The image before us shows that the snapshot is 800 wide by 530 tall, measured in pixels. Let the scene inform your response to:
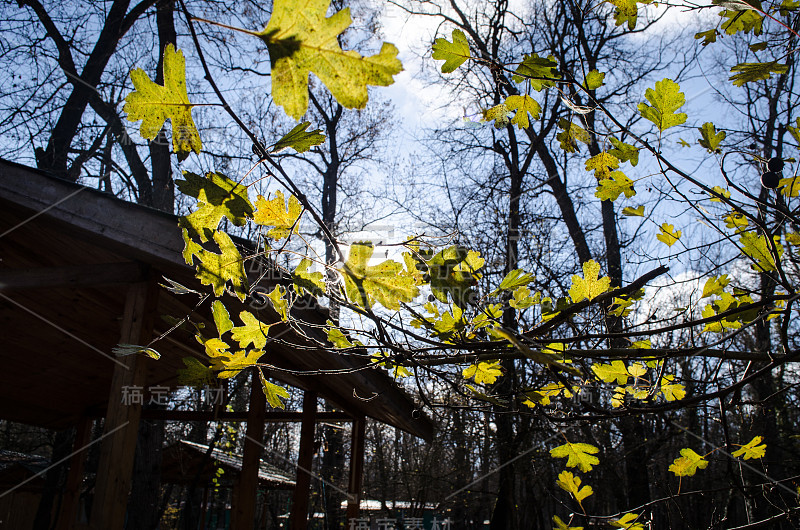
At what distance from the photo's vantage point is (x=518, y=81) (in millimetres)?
946

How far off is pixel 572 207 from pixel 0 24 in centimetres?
1035

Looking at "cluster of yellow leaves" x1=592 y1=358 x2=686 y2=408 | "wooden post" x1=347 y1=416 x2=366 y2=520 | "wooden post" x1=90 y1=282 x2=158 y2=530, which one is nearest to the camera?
"cluster of yellow leaves" x1=592 y1=358 x2=686 y2=408

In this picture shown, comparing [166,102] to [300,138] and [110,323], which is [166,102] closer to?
[300,138]

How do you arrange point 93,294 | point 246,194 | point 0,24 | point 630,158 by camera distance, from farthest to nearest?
point 0,24, point 93,294, point 630,158, point 246,194

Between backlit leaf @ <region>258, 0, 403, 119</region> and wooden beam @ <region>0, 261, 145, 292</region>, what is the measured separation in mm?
2736

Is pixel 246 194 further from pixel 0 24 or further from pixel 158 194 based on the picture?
pixel 0 24

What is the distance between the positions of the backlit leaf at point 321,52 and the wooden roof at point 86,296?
0.67 meters

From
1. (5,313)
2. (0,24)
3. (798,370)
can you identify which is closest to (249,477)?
(5,313)

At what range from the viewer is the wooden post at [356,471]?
5562 millimetres

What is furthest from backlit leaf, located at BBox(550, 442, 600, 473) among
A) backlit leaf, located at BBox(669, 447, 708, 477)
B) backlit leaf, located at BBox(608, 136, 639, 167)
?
backlit leaf, located at BBox(608, 136, 639, 167)

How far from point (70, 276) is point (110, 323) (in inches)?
56.5

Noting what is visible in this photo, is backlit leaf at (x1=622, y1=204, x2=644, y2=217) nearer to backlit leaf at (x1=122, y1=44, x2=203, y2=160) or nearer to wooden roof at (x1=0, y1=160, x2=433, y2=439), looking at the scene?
wooden roof at (x1=0, y1=160, x2=433, y2=439)

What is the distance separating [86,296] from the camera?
3600 mm

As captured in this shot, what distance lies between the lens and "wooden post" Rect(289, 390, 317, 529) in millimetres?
4781
